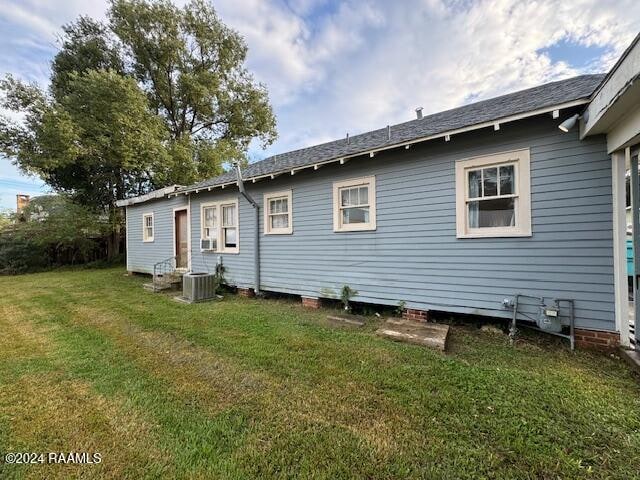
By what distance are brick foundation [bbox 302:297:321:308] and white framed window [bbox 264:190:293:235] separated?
166 centimetres

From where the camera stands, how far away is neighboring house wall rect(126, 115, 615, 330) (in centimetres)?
364

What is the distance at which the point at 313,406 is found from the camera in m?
2.49

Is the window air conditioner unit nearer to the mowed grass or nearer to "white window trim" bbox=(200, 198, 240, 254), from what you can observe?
"white window trim" bbox=(200, 198, 240, 254)

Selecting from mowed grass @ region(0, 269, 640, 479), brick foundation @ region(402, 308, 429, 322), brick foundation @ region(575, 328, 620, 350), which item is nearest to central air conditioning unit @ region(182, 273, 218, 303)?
mowed grass @ region(0, 269, 640, 479)

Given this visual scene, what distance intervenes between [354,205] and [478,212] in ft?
7.51

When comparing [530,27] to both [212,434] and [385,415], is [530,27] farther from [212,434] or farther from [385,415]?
[212,434]

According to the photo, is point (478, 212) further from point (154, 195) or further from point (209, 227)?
point (154, 195)

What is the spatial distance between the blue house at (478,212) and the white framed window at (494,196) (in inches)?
0.6

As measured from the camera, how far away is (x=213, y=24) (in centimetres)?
1716

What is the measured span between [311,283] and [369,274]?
1501 mm

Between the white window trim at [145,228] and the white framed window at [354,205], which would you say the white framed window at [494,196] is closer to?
the white framed window at [354,205]

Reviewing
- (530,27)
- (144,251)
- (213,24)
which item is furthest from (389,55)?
(213,24)

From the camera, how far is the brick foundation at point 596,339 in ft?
11.4

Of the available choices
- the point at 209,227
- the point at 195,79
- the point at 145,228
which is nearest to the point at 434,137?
the point at 209,227
